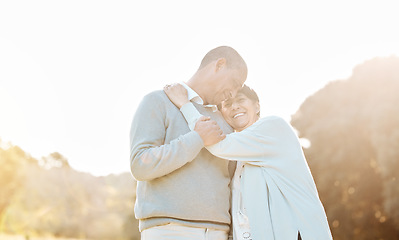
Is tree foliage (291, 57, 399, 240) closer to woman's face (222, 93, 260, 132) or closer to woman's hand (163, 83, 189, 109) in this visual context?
woman's face (222, 93, 260, 132)

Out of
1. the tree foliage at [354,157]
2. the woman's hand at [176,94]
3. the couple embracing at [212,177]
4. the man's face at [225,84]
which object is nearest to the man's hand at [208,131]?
the couple embracing at [212,177]

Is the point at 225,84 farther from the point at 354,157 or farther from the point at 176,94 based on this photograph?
the point at 354,157

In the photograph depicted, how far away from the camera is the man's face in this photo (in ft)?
13.2

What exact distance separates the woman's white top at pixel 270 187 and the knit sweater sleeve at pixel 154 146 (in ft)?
0.68

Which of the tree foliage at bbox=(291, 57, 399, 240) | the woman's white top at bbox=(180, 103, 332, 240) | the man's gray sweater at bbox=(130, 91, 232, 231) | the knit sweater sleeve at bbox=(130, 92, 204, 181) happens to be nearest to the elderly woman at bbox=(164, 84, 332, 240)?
the woman's white top at bbox=(180, 103, 332, 240)

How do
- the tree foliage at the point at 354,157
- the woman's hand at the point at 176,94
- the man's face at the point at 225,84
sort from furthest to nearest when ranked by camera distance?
the tree foliage at the point at 354,157, the man's face at the point at 225,84, the woman's hand at the point at 176,94

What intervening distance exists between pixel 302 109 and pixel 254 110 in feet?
60.6

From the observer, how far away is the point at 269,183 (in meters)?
3.55

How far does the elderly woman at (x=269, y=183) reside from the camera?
11.3ft

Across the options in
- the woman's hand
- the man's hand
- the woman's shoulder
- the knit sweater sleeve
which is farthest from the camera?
the woman's shoulder

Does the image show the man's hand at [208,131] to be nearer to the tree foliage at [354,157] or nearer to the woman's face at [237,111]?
the woman's face at [237,111]

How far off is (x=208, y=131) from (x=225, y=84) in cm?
69

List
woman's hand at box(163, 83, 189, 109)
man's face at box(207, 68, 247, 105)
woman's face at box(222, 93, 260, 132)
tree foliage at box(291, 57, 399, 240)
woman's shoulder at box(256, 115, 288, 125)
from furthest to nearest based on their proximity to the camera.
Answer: tree foliage at box(291, 57, 399, 240) → woman's face at box(222, 93, 260, 132) → man's face at box(207, 68, 247, 105) → woman's shoulder at box(256, 115, 288, 125) → woman's hand at box(163, 83, 189, 109)

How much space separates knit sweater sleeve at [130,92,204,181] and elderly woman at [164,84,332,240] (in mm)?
226
